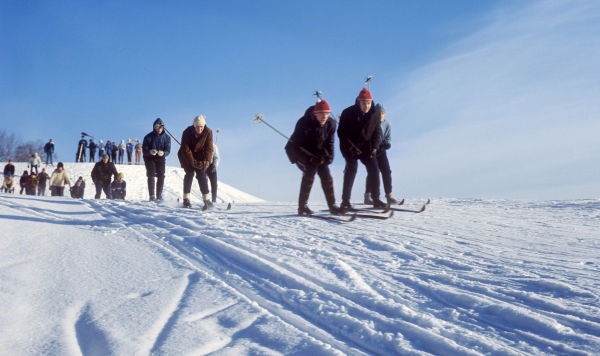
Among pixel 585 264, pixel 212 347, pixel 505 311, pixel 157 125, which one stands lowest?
pixel 212 347

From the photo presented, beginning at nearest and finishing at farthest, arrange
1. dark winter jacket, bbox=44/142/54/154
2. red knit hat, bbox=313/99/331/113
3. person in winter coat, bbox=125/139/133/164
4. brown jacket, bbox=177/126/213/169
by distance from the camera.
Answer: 1. red knit hat, bbox=313/99/331/113
2. brown jacket, bbox=177/126/213/169
3. dark winter jacket, bbox=44/142/54/154
4. person in winter coat, bbox=125/139/133/164

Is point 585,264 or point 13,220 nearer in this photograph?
point 585,264

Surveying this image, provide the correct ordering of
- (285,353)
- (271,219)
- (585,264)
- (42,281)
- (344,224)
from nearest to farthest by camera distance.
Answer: (285,353) → (42,281) → (585,264) → (344,224) → (271,219)

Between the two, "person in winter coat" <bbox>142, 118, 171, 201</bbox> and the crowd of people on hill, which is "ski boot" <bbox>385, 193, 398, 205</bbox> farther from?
"person in winter coat" <bbox>142, 118, 171, 201</bbox>

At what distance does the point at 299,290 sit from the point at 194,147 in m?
5.18

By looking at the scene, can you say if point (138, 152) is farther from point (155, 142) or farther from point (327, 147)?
point (327, 147)

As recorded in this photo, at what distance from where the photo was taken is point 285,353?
6.93ft

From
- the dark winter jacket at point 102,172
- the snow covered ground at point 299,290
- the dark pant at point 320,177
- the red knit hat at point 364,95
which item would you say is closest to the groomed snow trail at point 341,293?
the snow covered ground at point 299,290

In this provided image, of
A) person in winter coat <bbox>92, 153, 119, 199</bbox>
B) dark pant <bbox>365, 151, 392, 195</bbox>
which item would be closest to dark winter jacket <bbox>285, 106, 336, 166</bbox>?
dark pant <bbox>365, 151, 392, 195</bbox>

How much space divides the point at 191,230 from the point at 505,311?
12.1 feet

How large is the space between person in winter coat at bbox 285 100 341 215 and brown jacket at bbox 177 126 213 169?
1.96 meters

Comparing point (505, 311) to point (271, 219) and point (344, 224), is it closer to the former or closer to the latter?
point (344, 224)

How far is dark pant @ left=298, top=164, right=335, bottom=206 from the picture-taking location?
6270mm

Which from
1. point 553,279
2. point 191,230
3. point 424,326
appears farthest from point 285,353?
point 191,230
